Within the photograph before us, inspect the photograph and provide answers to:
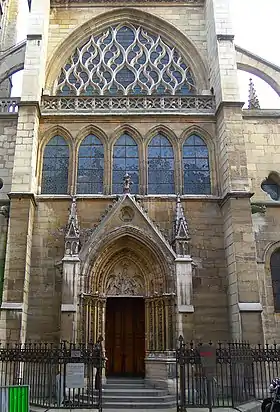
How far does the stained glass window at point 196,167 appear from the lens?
52.4ft

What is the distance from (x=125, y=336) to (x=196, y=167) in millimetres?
6578

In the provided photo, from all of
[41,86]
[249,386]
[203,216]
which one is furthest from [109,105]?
[249,386]

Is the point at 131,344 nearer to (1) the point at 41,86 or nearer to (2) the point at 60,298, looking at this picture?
(2) the point at 60,298

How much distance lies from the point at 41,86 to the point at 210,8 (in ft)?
25.3

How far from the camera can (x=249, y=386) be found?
1162cm

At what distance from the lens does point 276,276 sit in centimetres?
1506

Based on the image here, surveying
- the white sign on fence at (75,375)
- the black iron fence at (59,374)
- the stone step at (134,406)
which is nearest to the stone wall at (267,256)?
the stone step at (134,406)

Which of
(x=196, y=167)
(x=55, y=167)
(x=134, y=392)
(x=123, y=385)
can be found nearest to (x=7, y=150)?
(x=55, y=167)

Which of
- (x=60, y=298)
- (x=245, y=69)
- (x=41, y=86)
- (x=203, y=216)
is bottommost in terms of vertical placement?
(x=60, y=298)

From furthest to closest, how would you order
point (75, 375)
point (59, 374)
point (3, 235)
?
point (3, 235)
point (59, 374)
point (75, 375)

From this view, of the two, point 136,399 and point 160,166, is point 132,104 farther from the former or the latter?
point 136,399

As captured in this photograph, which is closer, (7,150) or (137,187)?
(137,187)

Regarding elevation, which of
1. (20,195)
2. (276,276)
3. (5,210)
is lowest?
(276,276)

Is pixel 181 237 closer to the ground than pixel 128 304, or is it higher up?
higher up
